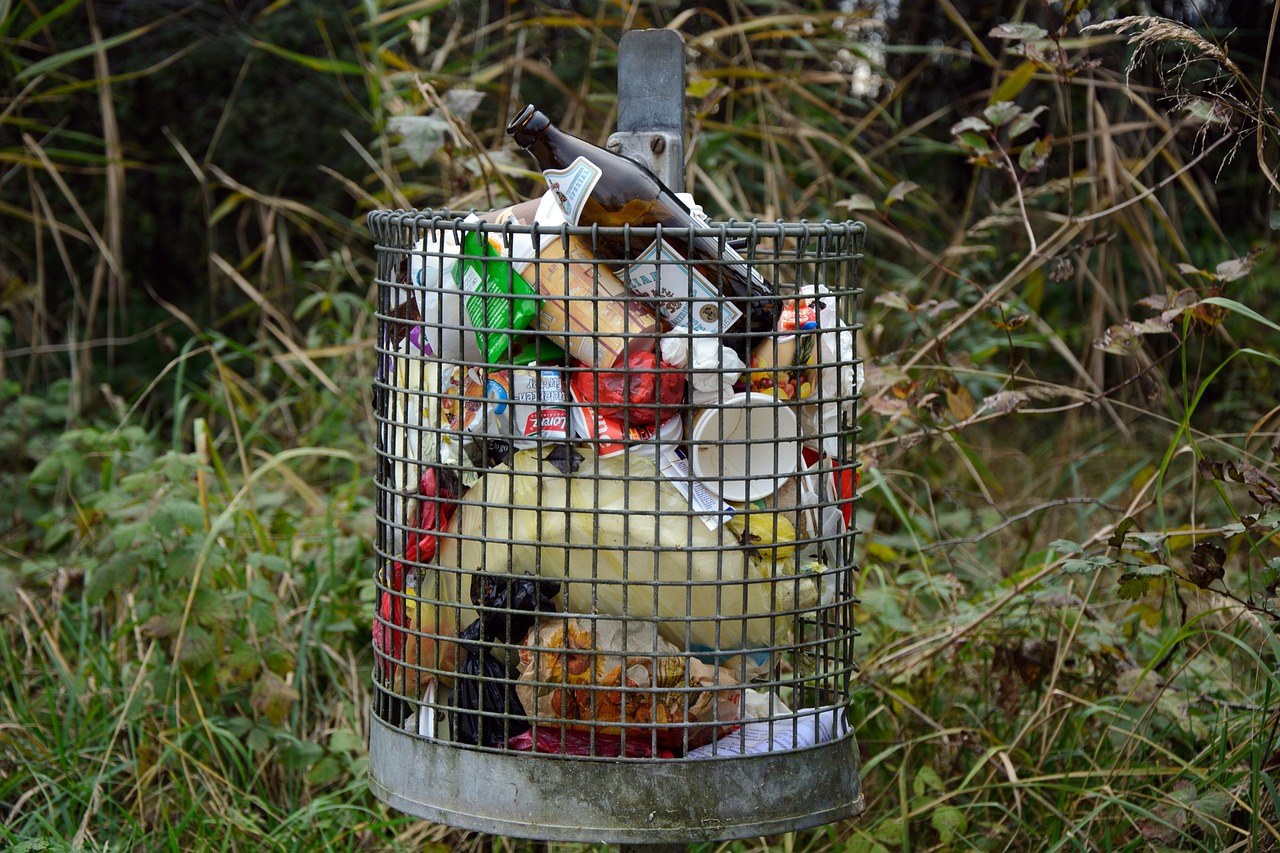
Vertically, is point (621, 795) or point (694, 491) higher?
point (694, 491)

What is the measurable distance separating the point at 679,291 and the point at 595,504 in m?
0.29

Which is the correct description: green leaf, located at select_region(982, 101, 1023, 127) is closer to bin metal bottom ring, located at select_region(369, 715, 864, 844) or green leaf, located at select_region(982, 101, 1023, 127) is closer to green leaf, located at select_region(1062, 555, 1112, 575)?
green leaf, located at select_region(1062, 555, 1112, 575)

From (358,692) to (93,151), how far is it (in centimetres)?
354

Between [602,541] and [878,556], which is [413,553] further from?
[878,556]

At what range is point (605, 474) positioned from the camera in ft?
5.27

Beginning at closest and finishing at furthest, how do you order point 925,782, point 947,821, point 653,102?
point 653,102 < point 947,821 < point 925,782

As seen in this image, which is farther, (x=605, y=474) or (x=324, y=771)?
(x=324, y=771)

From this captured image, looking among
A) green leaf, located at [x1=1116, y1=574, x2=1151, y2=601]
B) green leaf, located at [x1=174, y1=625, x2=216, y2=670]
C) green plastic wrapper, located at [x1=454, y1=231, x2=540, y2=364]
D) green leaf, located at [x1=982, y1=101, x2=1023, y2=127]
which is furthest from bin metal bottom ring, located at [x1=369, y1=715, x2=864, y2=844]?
green leaf, located at [x1=982, y1=101, x2=1023, y2=127]

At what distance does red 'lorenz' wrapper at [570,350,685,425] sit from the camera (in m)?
1.56

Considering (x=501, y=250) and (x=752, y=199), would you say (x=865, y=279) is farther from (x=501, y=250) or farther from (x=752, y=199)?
(x=501, y=250)

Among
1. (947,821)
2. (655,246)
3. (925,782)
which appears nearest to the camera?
(655,246)

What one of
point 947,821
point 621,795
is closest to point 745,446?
point 621,795

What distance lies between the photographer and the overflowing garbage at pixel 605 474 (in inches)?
62.4

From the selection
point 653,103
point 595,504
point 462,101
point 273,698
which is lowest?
point 273,698
